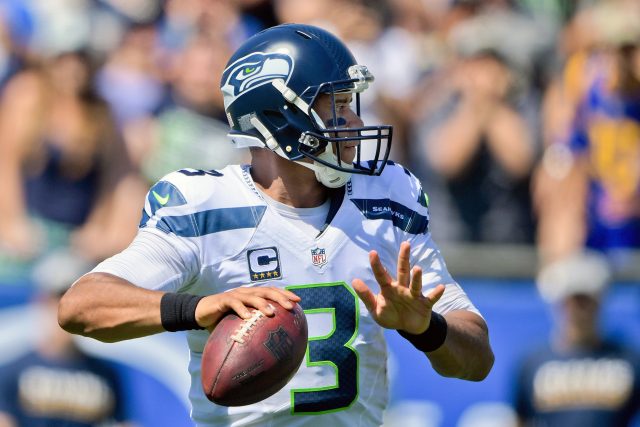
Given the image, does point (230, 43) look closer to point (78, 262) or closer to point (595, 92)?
point (78, 262)

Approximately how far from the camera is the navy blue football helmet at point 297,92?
344 cm

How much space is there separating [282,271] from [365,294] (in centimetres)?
37

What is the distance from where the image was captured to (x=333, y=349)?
131 inches

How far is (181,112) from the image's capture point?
7070mm

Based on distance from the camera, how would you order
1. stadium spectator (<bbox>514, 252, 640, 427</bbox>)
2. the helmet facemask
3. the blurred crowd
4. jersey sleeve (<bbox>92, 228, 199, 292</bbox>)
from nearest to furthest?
jersey sleeve (<bbox>92, 228, 199, 292</bbox>) < the helmet facemask < stadium spectator (<bbox>514, 252, 640, 427</bbox>) < the blurred crowd

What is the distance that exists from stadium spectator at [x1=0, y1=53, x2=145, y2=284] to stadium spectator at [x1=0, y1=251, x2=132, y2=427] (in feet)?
0.68

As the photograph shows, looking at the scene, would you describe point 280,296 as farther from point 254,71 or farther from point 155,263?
point 254,71

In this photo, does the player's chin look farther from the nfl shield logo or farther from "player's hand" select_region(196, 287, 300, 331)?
"player's hand" select_region(196, 287, 300, 331)

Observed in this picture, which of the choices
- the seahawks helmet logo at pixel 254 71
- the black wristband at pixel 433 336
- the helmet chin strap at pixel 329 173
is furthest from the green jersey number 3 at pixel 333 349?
the seahawks helmet logo at pixel 254 71

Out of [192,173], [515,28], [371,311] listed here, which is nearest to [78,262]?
[515,28]

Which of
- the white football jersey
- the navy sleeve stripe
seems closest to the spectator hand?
the white football jersey

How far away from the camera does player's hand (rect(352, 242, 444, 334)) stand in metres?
3.02

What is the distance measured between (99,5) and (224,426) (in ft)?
15.1

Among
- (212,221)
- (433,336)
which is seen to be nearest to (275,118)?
(212,221)
